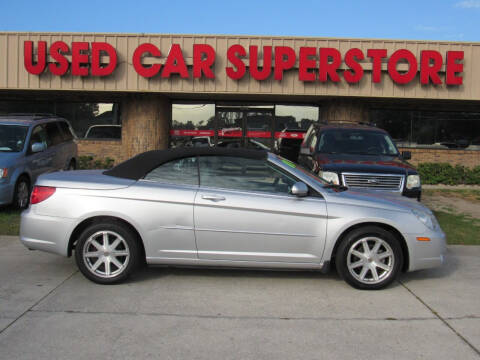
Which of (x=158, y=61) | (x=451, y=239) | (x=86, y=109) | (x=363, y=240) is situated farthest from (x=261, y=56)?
(x=363, y=240)

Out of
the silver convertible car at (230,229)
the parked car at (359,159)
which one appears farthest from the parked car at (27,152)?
the parked car at (359,159)

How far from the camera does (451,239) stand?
8.07 meters

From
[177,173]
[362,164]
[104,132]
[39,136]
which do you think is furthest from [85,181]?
[104,132]

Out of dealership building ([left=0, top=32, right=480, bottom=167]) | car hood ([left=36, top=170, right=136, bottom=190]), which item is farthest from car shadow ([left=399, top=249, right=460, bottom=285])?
dealership building ([left=0, top=32, right=480, bottom=167])

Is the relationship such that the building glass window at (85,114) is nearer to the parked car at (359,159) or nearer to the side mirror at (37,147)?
the side mirror at (37,147)

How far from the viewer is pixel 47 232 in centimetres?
548

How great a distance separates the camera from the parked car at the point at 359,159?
834 cm

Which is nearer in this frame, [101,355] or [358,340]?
[101,355]

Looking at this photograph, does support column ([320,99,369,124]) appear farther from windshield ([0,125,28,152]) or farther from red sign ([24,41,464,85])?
windshield ([0,125,28,152])

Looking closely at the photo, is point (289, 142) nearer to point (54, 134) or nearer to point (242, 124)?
point (242, 124)

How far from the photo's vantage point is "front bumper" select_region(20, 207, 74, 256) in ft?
17.8

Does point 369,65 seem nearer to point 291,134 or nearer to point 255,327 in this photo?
point 291,134

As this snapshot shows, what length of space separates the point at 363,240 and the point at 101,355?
2915 millimetres

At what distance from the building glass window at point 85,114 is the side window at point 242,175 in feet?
39.1
